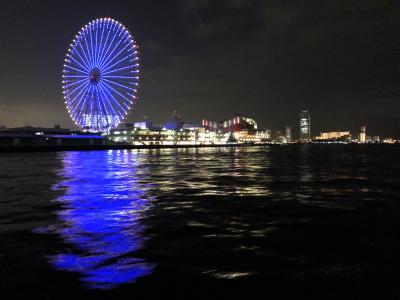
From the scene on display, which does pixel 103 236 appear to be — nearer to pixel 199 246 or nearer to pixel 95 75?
pixel 199 246

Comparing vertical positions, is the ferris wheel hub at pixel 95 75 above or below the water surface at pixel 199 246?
Result: above

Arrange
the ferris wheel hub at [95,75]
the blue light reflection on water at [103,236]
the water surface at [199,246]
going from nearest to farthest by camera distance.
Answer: the water surface at [199,246] < the blue light reflection on water at [103,236] < the ferris wheel hub at [95,75]

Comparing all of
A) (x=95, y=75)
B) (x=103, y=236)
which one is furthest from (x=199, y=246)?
(x=95, y=75)

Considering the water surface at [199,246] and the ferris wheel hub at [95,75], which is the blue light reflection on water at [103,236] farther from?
the ferris wheel hub at [95,75]

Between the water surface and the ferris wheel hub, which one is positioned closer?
the water surface

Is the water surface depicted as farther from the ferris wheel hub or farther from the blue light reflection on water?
the ferris wheel hub

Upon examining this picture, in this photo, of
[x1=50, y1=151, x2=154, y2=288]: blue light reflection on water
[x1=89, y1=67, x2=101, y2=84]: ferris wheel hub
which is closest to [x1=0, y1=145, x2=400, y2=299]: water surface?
[x1=50, y1=151, x2=154, y2=288]: blue light reflection on water

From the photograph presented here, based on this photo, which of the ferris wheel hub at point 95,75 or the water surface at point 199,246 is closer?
the water surface at point 199,246

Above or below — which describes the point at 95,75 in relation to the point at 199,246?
above

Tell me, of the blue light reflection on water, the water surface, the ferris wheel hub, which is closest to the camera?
the water surface

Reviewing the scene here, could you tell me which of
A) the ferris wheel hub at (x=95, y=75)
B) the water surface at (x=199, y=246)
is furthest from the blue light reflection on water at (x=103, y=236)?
the ferris wheel hub at (x=95, y=75)

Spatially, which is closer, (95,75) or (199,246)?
(199,246)

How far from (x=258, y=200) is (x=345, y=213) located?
4874 mm

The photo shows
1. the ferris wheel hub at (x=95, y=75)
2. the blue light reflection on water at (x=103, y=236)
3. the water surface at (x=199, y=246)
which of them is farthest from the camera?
the ferris wheel hub at (x=95, y=75)
